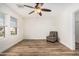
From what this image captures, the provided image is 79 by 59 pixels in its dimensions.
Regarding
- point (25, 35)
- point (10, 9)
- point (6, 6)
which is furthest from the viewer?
point (25, 35)

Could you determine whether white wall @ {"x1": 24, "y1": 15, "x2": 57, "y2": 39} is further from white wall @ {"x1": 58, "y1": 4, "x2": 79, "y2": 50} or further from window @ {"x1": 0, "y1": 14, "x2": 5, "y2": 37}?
window @ {"x1": 0, "y1": 14, "x2": 5, "y2": 37}

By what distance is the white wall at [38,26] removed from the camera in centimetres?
189

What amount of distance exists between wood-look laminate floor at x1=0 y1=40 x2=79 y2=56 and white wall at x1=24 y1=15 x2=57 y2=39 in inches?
5.6

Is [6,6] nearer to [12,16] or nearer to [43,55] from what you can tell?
[12,16]

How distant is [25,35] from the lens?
1.99 m

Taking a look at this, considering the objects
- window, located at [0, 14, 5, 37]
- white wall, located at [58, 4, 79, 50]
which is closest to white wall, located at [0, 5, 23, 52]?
window, located at [0, 14, 5, 37]

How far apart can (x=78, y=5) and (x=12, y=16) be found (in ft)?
4.47

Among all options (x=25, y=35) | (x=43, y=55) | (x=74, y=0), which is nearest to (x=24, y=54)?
(x=43, y=55)

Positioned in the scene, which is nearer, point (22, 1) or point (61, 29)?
point (22, 1)

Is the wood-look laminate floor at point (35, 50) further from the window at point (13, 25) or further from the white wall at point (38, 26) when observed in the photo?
the window at point (13, 25)

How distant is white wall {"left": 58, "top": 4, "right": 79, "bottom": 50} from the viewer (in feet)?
5.89

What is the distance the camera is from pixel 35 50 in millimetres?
1755

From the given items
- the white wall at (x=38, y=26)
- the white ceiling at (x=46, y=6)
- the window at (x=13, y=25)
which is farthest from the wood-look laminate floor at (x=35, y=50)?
the white ceiling at (x=46, y=6)

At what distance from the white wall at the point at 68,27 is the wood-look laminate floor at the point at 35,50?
151 millimetres
